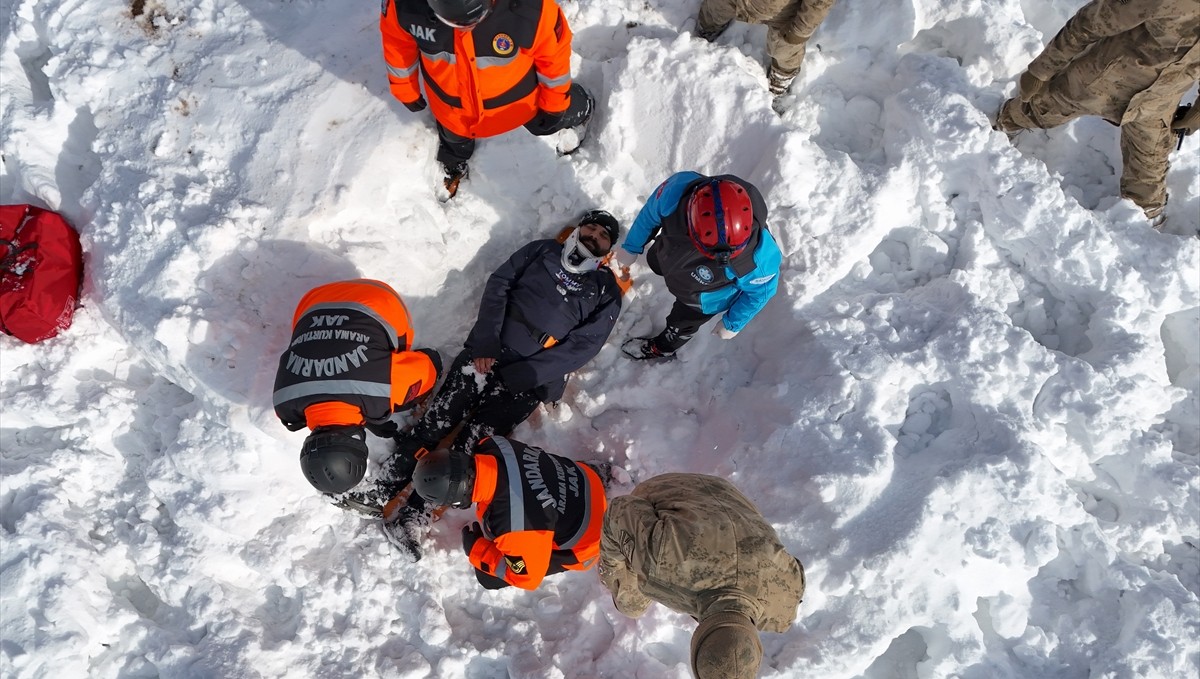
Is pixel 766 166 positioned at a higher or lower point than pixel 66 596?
Answer: higher

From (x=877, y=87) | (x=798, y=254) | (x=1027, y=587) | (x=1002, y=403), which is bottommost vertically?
(x=1027, y=587)

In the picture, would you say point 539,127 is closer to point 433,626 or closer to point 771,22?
point 771,22

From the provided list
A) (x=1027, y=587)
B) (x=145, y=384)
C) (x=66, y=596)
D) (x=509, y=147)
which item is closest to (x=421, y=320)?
(x=509, y=147)

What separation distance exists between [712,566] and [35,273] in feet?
12.9

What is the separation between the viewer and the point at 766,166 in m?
4.21

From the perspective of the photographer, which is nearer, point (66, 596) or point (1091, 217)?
point (66, 596)

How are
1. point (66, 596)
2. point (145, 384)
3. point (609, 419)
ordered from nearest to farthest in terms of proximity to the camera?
point (66, 596), point (145, 384), point (609, 419)

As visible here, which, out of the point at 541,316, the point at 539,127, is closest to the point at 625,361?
the point at 541,316

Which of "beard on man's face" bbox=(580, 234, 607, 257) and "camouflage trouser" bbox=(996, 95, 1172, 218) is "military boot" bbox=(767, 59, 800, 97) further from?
"beard on man's face" bbox=(580, 234, 607, 257)

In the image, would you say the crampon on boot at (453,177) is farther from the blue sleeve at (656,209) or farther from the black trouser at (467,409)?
the blue sleeve at (656,209)

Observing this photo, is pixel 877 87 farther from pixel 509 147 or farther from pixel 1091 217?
pixel 509 147

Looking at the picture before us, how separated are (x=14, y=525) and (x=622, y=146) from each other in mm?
4116

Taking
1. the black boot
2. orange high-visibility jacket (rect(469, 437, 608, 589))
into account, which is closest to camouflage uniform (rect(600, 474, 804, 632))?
orange high-visibility jacket (rect(469, 437, 608, 589))

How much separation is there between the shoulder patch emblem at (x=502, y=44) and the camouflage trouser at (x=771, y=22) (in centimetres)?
152
